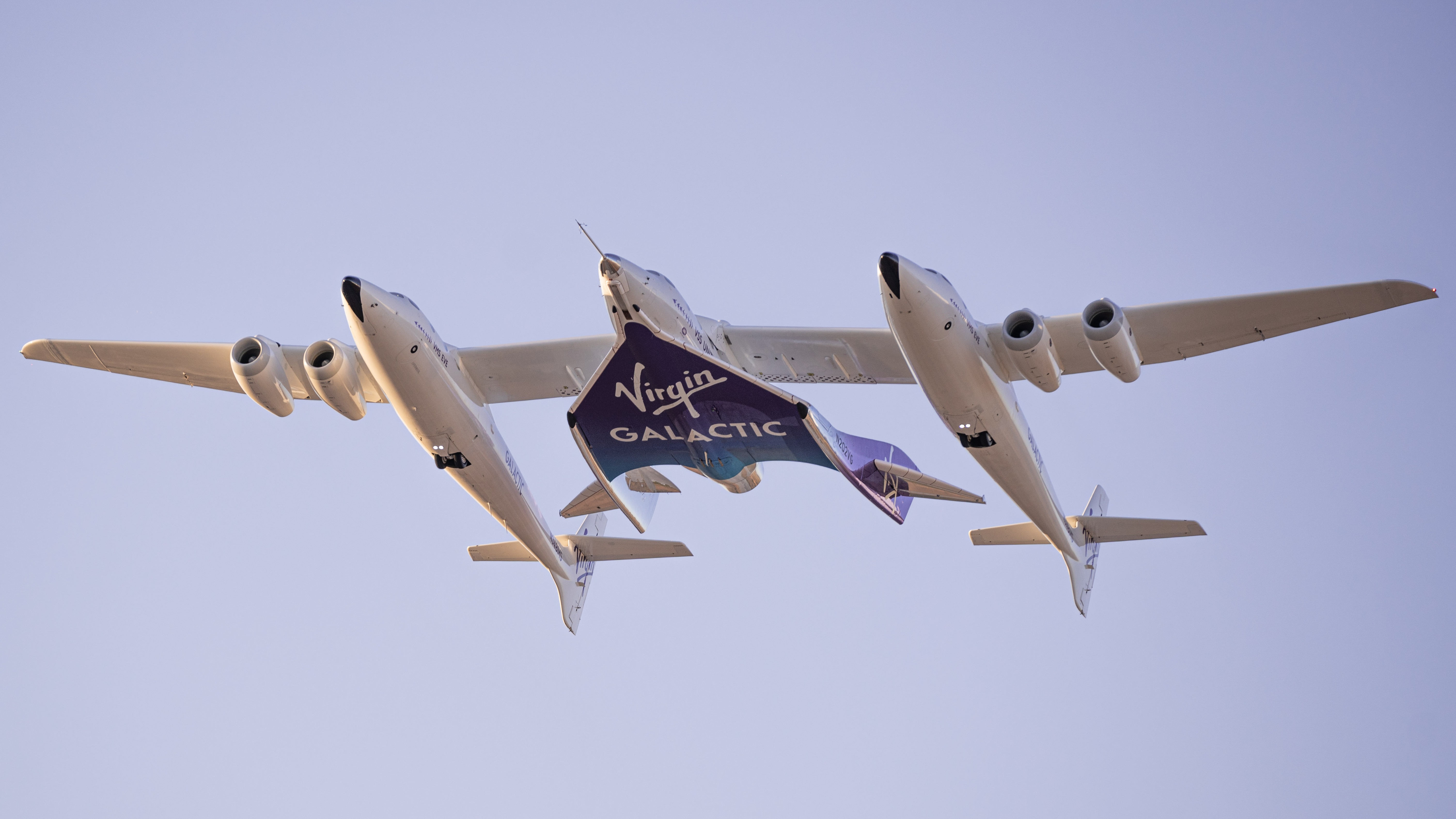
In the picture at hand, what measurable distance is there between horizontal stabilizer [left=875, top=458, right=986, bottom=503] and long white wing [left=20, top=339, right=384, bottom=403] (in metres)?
8.48

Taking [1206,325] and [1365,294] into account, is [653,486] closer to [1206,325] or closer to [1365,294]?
[1206,325]

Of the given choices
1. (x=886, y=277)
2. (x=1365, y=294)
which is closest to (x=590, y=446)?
(x=886, y=277)

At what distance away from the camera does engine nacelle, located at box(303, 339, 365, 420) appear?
69.0 feet

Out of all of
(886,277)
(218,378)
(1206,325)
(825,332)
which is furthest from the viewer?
(218,378)

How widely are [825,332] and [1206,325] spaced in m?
5.78

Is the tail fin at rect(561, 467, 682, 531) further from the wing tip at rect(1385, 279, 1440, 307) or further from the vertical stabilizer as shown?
the wing tip at rect(1385, 279, 1440, 307)

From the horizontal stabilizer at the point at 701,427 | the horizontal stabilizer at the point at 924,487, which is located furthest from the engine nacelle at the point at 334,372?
the horizontal stabilizer at the point at 924,487

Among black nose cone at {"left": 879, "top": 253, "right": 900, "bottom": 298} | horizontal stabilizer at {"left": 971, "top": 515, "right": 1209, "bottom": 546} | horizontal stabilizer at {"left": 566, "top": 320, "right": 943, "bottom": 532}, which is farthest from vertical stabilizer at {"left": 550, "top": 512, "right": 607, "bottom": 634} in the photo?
black nose cone at {"left": 879, "top": 253, "right": 900, "bottom": 298}

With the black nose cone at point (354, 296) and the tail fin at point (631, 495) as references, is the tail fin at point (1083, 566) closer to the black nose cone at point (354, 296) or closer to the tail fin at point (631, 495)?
the tail fin at point (631, 495)

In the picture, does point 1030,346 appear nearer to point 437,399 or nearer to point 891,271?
point 891,271

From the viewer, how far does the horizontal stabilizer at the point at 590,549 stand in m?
26.0

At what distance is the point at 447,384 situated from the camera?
68.9 ft

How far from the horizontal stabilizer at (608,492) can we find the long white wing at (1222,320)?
6.35 m

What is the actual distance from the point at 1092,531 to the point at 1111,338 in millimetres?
7835
